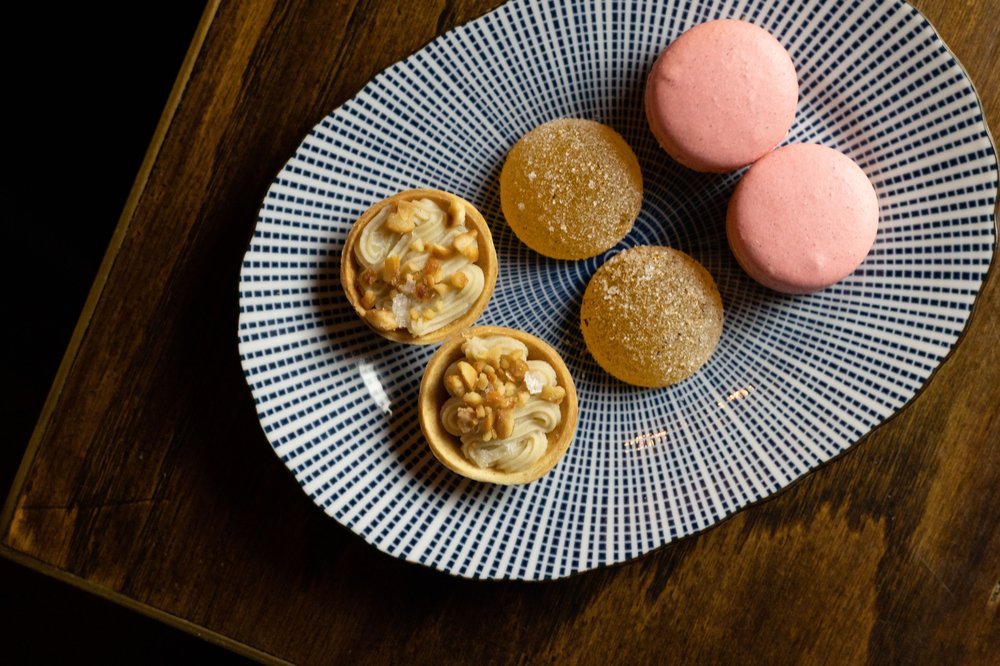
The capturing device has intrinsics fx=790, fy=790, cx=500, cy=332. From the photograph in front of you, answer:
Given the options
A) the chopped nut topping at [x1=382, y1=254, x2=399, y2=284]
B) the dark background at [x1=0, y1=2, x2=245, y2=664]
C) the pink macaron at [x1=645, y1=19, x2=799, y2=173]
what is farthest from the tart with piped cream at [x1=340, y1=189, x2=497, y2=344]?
the dark background at [x1=0, y1=2, x2=245, y2=664]

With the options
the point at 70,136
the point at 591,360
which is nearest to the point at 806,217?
the point at 591,360

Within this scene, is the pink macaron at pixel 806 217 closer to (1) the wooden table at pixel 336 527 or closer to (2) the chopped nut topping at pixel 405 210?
(1) the wooden table at pixel 336 527

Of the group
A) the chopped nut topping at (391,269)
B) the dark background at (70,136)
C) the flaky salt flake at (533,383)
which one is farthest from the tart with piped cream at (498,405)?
the dark background at (70,136)

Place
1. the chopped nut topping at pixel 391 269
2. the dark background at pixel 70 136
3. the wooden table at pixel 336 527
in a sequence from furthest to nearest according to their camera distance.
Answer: the dark background at pixel 70 136, the wooden table at pixel 336 527, the chopped nut topping at pixel 391 269

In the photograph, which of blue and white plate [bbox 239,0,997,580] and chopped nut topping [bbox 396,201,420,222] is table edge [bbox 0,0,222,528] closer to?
blue and white plate [bbox 239,0,997,580]

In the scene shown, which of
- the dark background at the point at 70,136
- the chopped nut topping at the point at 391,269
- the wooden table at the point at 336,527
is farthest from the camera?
the dark background at the point at 70,136

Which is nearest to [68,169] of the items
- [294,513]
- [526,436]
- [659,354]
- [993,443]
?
[294,513]

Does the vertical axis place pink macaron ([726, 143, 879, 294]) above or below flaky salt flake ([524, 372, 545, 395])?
above
